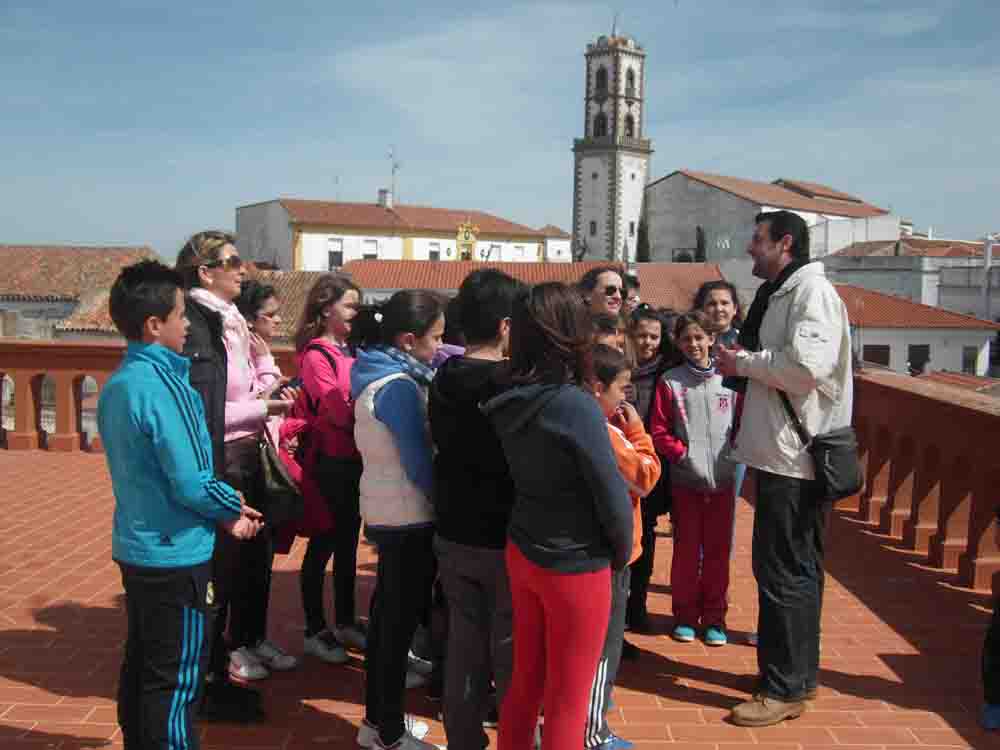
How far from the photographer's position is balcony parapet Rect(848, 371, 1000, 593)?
569 cm

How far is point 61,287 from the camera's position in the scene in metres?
49.8

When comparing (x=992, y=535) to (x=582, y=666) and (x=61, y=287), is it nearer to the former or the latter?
(x=582, y=666)

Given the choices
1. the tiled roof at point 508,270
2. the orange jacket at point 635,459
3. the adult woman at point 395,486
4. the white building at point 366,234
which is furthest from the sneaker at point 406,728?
the white building at point 366,234

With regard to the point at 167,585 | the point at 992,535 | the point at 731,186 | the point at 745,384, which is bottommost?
the point at 992,535

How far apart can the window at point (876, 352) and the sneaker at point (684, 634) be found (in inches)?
1742

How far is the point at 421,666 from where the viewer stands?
457cm

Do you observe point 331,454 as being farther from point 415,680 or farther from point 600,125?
point 600,125

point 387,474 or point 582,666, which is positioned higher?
point 387,474

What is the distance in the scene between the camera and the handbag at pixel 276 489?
13.6 ft

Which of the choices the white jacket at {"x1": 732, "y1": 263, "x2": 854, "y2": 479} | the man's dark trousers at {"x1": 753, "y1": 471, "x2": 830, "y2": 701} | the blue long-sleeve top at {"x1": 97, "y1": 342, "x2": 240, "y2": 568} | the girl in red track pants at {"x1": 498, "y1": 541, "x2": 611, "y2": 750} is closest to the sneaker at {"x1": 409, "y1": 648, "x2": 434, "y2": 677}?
the girl in red track pants at {"x1": 498, "y1": 541, "x2": 611, "y2": 750}

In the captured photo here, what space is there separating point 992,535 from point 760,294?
284cm

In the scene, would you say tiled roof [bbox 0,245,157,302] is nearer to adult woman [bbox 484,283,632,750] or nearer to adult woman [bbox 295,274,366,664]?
adult woman [bbox 295,274,366,664]

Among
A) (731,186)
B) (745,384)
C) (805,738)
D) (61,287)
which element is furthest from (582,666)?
(731,186)

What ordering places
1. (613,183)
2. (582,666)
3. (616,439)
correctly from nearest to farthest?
(582,666) < (616,439) < (613,183)
